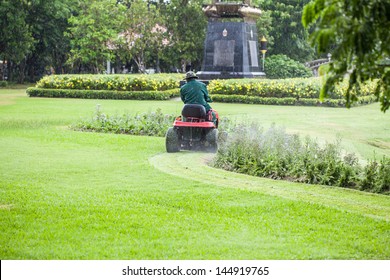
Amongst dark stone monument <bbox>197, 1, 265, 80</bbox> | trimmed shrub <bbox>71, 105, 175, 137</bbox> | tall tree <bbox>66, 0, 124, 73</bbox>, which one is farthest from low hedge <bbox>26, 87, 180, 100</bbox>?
tall tree <bbox>66, 0, 124, 73</bbox>

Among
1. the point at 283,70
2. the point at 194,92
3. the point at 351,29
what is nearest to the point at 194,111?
the point at 194,92

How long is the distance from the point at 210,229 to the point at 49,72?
141 feet

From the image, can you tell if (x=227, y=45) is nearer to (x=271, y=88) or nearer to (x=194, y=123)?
(x=271, y=88)

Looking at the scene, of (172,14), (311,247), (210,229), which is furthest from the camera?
(172,14)

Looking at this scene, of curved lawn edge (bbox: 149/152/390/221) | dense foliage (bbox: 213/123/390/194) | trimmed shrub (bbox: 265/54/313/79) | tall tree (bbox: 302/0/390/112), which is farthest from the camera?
trimmed shrub (bbox: 265/54/313/79)

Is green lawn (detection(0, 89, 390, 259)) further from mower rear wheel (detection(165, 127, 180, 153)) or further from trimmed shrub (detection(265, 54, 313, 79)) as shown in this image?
trimmed shrub (detection(265, 54, 313, 79))

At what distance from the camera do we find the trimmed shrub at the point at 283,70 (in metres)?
37.7

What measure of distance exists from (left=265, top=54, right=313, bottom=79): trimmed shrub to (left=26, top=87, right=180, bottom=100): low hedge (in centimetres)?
1118

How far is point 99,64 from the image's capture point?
41.6 meters

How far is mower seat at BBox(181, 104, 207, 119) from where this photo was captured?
11703 millimetres

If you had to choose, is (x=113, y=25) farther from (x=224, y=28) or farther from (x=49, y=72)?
(x=224, y=28)

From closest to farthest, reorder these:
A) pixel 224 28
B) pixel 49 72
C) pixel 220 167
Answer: pixel 220 167 → pixel 224 28 → pixel 49 72

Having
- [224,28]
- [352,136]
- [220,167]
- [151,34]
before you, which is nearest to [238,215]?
[220,167]

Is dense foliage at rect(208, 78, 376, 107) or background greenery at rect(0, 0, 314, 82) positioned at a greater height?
background greenery at rect(0, 0, 314, 82)
